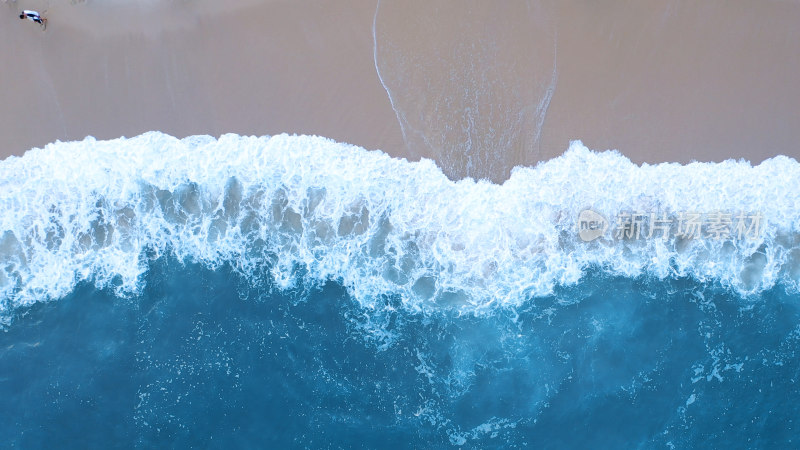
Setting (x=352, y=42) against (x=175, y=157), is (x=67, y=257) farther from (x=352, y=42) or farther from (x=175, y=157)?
(x=352, y=42)

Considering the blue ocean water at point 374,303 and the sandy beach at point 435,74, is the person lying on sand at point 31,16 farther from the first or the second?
the blue ocean water at point 374,303

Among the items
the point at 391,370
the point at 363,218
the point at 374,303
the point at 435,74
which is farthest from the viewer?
the point at 363,218

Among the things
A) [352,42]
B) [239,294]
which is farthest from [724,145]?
[239,294]

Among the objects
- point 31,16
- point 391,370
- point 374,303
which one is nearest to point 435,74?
point 374,303

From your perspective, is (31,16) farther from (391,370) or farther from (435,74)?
(391,370)

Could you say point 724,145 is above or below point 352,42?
below

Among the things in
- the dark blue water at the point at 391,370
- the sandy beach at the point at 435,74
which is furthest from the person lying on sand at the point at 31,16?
the dark blue water at the point at 391,370
